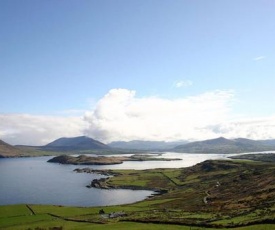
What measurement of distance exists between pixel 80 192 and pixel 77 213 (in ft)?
267

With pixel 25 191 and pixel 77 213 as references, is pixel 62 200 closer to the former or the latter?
pixel 25 191

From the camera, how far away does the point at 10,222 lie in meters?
92.9

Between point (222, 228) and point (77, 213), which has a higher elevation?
point (222, 228)

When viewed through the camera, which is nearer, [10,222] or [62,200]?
[10,222]

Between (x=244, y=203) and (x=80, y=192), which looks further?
(x=80, y=192)

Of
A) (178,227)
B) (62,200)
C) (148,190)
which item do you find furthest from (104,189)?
(178,227)

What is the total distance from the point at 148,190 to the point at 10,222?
10348 cm

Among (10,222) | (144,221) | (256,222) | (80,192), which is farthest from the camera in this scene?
(80,192)

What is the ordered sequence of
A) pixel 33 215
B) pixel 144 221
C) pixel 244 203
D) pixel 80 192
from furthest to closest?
pixel 80 192, pixel 33 215, pixel 244 203, pixel 144 221

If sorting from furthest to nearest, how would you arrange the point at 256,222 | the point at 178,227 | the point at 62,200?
the point at 62,200 → the point at 178,227 → the point at 256,222

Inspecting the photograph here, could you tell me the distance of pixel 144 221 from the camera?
71.2 metres

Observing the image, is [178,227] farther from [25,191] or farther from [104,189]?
[25,191]

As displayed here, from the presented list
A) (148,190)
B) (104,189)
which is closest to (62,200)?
(104,189)

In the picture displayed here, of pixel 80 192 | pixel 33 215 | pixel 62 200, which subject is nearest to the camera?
pixel 33 215
